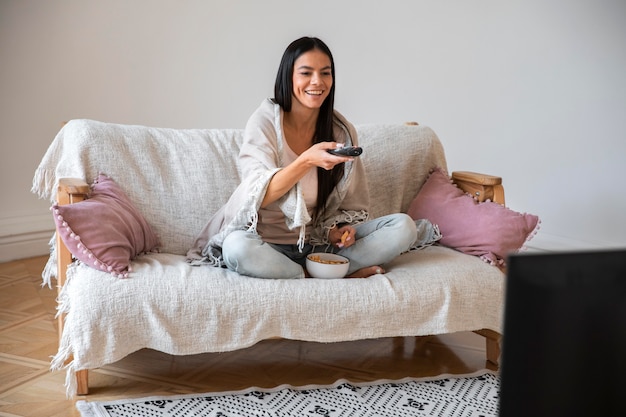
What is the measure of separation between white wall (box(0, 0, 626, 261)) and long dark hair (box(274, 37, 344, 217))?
155cm

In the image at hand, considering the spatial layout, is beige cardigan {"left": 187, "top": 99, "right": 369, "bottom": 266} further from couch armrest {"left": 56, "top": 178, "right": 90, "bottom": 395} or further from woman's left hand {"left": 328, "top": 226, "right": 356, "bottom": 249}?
couch armrest {"left": 56, "top": 178, "right": 90, "bottom": 395}

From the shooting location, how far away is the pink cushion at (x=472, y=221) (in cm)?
243

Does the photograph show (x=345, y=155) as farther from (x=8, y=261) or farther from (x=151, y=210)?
(x=8, y=261)

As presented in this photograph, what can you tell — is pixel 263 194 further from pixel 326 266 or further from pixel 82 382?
pixel 82 382

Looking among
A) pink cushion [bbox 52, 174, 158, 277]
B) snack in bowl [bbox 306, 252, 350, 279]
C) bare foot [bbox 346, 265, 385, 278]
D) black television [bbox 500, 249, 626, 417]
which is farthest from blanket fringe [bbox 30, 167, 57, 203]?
black television [bbox 500, 249, 626, 417]

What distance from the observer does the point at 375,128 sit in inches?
111

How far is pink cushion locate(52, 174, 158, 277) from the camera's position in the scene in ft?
6.70

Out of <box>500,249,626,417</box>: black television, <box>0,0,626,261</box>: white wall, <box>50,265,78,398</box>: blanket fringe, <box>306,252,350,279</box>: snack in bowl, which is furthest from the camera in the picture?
<box>0,0,626,261</box>: white wall

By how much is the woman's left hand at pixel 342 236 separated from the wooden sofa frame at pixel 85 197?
535mm

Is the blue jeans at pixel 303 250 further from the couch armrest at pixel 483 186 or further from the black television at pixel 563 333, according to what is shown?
the black television at pixel 563 333

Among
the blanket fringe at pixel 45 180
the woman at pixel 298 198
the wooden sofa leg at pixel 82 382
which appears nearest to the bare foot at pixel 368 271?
the woman at pixel 298 198

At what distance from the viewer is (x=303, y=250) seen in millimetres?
2389

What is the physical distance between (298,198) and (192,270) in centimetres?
38

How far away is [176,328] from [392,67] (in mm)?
2356
